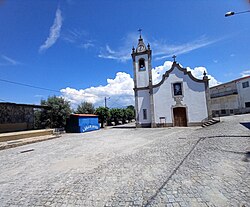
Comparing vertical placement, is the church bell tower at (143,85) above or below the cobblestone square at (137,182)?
above

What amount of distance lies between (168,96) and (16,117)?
63.3 ft

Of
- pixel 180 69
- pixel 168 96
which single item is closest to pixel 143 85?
Result: pixel 168 96

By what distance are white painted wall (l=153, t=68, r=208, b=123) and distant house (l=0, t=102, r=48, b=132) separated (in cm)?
1525

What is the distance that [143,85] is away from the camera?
22969 mm

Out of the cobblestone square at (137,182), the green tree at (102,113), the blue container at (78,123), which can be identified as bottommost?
the cobblestone square at (137,182)

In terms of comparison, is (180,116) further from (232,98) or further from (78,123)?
(232,98)

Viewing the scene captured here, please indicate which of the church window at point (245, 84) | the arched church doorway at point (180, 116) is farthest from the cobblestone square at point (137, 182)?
the church window at point (245, 84)

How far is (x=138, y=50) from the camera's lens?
23891 mm

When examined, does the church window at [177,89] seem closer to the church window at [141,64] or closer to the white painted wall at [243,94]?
the church window at [141,64]

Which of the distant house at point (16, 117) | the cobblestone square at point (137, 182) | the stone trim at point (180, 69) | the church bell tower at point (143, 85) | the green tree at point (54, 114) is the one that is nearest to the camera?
the cobblestone square at point (137, 182)

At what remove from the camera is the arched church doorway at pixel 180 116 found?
2073cm

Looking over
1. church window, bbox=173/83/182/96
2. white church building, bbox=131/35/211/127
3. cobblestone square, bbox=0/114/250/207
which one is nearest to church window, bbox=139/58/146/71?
white church building, bbox=131/35/211/127

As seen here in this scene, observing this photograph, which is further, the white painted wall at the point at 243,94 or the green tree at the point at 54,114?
the white painted wall at the point at 243,94

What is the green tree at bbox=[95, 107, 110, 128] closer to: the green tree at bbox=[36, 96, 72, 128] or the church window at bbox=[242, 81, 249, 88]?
the green tree at bbox=[36, 96, 72, 128]
